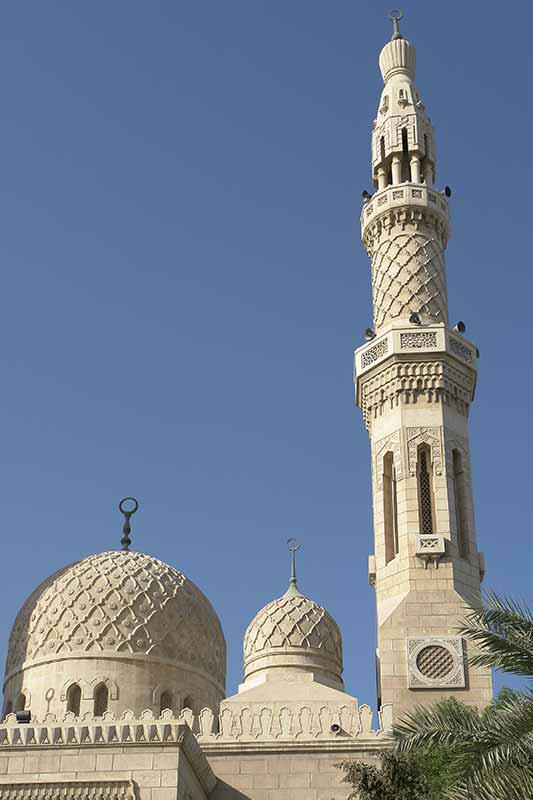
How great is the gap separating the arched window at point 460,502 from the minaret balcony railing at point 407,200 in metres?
4.28

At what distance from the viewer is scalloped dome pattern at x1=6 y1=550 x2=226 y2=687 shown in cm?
1814

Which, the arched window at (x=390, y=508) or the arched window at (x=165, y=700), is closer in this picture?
the arched window at (x=390, y=508)

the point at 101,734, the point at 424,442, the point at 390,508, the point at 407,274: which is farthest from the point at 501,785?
the point at 407,274

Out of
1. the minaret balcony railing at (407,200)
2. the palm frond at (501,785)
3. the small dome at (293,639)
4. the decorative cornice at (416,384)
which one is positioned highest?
the minaret balcony railing at (407,200)

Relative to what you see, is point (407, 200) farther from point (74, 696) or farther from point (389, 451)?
point (74, 696)

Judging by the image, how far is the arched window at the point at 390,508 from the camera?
698 inches

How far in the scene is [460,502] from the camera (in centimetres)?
1800

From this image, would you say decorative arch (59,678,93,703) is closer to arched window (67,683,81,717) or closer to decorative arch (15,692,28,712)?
arched window (67,683,81,717)

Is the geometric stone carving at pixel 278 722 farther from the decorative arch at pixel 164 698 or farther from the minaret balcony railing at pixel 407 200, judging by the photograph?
the minaret balcony railing at pixel 407 200

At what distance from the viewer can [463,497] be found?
17984mm

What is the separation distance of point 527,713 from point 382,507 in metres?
8.07

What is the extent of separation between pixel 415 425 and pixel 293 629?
359cm

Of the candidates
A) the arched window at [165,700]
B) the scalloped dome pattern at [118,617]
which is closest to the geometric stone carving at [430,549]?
the scalloped dome pattern at [118,617]

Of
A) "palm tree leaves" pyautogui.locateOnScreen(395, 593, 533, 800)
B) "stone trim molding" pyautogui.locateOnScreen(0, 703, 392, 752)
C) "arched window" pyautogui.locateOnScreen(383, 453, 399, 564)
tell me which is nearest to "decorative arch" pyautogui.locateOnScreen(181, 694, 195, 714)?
"stone trim molding" pyautogui.locateOnScreen(0, 703, 392, 752)
